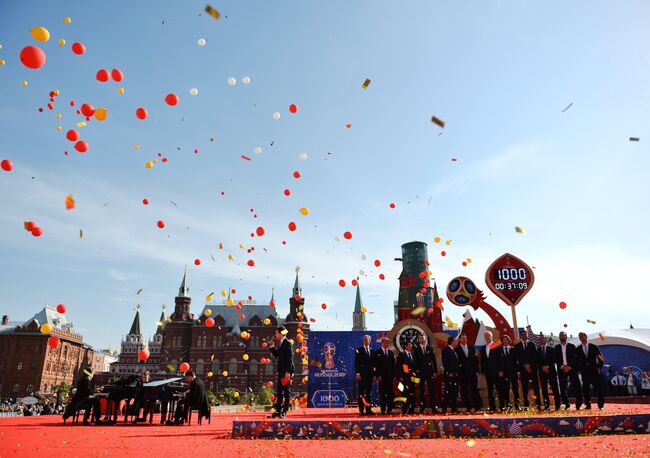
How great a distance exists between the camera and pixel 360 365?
491 inches

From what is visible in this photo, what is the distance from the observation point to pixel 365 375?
1236 cm

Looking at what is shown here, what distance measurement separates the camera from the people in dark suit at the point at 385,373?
1243cm

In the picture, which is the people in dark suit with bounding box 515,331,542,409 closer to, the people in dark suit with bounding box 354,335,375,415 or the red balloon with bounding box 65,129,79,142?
the people in dark suit with bounding box 354,335,375,415

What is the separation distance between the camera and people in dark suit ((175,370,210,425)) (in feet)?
40.9

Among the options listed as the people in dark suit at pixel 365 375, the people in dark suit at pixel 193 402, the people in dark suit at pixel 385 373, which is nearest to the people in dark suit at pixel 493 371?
the people in dark suit at pixel 385 373

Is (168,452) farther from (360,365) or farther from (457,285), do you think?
(457,285)

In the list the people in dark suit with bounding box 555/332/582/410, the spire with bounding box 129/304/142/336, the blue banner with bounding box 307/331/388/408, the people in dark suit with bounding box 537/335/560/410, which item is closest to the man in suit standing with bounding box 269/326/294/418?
the people in dark suit with bounding box 537/335/560/410

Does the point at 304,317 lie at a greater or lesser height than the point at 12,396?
greater

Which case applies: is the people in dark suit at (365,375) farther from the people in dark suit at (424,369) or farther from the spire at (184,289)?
the spire at (184,289)

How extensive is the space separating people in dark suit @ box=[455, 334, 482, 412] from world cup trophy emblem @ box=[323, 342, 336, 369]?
13.3 m

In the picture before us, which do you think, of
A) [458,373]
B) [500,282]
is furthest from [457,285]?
[458,373]

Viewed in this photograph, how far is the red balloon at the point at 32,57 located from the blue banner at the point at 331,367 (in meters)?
20.5

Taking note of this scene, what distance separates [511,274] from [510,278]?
0.56ft

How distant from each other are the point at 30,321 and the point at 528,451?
3992 inches
